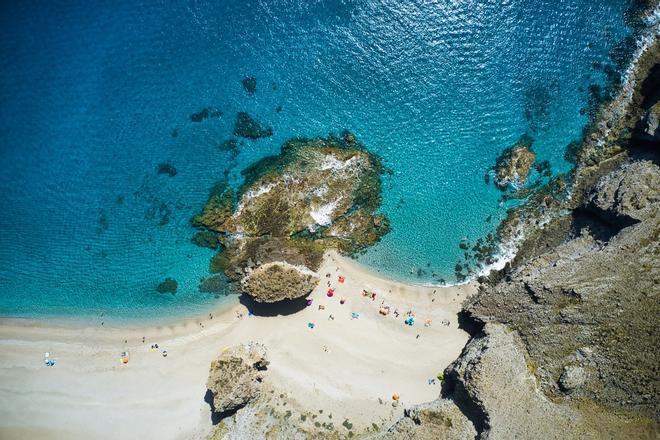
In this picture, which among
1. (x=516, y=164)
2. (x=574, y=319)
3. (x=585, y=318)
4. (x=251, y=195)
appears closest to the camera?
(x=585, y=318)

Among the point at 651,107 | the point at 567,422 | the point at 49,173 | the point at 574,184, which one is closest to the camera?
the point at 567,422

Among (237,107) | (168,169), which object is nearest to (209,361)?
(168,169)

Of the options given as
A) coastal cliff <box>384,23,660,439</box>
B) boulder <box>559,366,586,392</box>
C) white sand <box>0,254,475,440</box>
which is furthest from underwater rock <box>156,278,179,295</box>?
boulder <box>559,366,586,392</box>

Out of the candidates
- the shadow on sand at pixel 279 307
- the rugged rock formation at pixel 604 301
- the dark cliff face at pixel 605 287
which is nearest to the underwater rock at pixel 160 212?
the shadow on sand at pixel 279 307

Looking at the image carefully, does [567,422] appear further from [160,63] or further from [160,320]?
[160,63]

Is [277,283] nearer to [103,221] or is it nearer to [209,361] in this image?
[209,361]

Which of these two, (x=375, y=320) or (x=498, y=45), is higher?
(x=498, y=45)

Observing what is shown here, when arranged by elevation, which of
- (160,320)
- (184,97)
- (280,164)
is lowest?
(160,320)

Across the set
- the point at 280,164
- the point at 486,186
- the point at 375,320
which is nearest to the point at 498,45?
the point at 486,186
